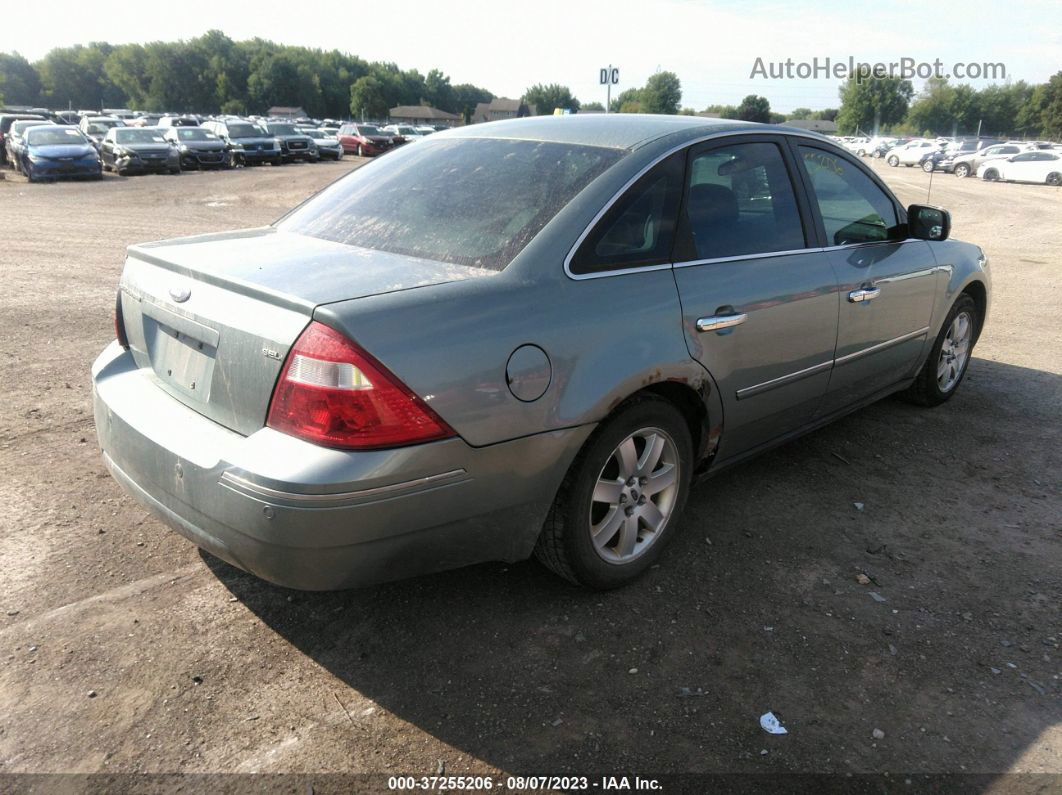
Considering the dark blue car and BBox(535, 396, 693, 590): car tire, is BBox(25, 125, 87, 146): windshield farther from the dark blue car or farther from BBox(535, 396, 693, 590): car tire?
BBox(535, 396, 693, 590): car tire

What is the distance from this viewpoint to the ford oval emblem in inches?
109

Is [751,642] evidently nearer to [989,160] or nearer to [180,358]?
[180,358]

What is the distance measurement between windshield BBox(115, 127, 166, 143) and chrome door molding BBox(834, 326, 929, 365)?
2679cm

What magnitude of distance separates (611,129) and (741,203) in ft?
2.14

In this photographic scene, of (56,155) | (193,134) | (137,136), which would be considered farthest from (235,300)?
(193,134)

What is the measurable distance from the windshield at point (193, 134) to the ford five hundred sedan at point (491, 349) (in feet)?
90.2

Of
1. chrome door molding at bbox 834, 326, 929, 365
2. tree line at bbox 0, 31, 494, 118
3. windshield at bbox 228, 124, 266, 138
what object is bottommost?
chrome door molding at bbox 834, 326, 929, 365

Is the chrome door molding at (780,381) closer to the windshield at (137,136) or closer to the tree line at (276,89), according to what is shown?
the windshield at (137,136)

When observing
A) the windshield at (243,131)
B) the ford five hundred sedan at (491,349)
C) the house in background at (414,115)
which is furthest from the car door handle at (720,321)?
the house in background at (414,115)

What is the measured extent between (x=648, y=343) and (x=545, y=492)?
26.5 inches

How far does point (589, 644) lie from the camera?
9.53ft

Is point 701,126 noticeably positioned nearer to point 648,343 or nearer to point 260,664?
point 648,343

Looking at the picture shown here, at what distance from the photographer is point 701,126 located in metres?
3.56

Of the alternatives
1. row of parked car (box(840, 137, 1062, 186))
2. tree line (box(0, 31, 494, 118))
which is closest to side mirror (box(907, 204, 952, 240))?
row of parked car (box(840, 137, 1062, 186))
